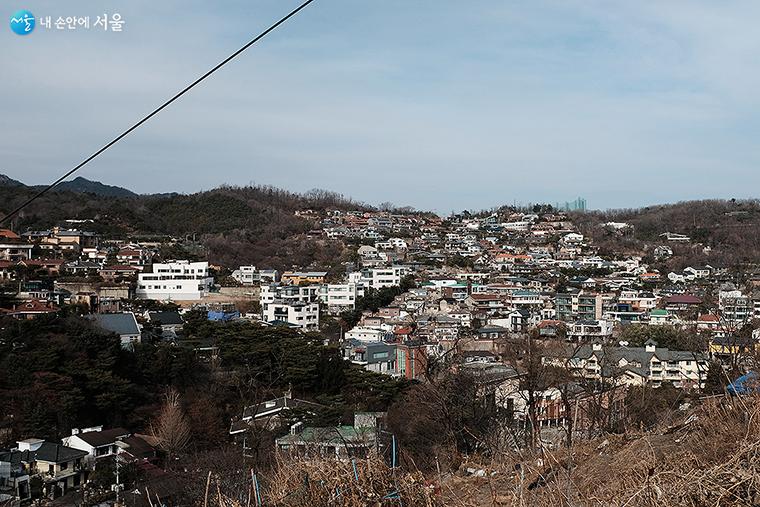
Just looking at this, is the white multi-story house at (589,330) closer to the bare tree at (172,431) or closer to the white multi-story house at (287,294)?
the white multi-story house at (287,294)

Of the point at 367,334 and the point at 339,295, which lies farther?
the point at 339,295

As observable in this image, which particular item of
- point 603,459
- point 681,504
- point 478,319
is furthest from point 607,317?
point 681,504

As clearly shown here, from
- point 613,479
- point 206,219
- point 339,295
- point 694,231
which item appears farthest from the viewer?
point 694,231

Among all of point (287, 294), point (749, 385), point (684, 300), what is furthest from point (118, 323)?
point (684, 300)

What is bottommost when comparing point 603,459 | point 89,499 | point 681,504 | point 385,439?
point 89,499

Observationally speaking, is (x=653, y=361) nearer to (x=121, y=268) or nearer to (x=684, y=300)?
(x=684, y=300)

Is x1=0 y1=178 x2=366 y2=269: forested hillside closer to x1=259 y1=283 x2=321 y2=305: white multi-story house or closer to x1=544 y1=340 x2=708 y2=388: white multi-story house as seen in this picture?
x1=259 y1=283 x2=321 y2=305: white multi-story house

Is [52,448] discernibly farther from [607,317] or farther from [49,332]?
[607,317]

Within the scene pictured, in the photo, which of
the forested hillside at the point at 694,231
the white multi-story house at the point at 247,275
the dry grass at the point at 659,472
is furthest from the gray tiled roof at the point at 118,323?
the forested hillside at the point at 694,231
